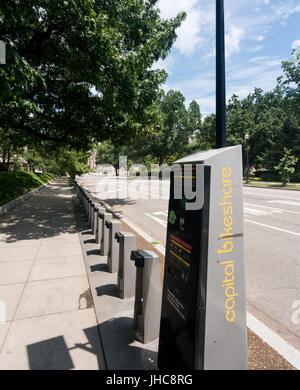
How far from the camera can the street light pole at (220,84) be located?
2.40 meters

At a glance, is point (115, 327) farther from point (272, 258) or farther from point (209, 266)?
point (272, 258)

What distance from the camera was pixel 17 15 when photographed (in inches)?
260

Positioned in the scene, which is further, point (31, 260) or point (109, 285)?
point (31, 260)

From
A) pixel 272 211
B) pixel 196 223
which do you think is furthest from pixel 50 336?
pixel 272 211

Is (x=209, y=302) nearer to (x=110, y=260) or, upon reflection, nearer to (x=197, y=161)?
(x=197, y=161)

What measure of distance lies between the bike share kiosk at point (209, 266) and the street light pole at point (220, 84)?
59cm

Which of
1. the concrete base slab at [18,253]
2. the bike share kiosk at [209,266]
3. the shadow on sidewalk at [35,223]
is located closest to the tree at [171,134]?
the shadow on sidewalk at [35,223]

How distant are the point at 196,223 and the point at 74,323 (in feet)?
7.96

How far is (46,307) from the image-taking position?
3.47 metres

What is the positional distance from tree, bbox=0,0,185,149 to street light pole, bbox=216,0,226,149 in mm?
3537

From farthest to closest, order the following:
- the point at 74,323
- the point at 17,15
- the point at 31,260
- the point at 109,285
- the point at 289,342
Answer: the point at 17,15 → the point at 31,260 → the point at 109,285 → the point at 74,323 → the point at 289,342

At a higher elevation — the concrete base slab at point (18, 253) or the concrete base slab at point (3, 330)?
the concrete base slab at point (18, 253)

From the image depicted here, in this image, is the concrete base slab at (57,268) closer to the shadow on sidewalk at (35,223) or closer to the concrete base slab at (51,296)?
the concrete base slab at (51,296)
